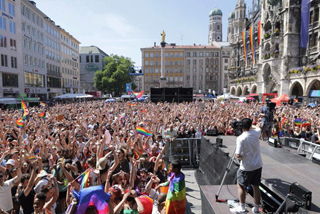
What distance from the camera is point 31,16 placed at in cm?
4450

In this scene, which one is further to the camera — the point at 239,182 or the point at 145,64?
the point at 145,64

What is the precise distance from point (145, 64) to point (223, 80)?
31950 millimetres

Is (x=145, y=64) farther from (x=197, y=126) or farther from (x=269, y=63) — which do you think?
(x=197, y=126)

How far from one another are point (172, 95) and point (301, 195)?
28.7 metres

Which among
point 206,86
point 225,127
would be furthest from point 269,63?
point 206,86

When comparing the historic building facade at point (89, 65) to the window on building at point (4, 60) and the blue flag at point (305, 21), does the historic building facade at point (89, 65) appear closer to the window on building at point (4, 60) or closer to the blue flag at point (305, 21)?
the window on building at point (4, 60)

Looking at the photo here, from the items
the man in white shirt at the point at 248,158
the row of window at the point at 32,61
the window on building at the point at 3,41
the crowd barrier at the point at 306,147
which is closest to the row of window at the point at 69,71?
the row of window at the point at 32,61

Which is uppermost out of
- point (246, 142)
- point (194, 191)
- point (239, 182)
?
point (246, 142)

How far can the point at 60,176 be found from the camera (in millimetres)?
4910

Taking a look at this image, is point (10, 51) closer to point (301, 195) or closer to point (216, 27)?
point (301, 195)

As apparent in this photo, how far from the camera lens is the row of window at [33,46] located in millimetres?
41750

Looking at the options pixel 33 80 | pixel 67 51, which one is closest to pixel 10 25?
pixel 33 80

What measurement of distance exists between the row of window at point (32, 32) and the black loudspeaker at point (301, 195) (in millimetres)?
48454

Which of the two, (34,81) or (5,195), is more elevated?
(34,81)
